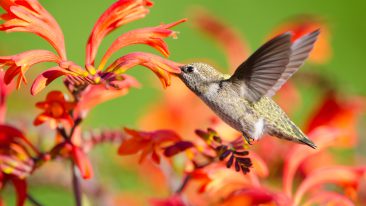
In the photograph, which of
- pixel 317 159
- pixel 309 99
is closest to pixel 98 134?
pixel 317 159

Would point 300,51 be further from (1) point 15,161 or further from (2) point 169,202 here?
(1) point 15,161

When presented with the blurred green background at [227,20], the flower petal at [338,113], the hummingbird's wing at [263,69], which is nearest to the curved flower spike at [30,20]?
the hummingbird's wing at [263,69]

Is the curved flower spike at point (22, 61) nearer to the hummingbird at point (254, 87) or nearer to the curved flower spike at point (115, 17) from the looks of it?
the curved flower spike at point (115, 17)

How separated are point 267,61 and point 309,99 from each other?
7.30 feet

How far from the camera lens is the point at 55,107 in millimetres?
803

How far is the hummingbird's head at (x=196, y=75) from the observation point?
0.86m

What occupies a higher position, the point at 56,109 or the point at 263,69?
the point at 263,69

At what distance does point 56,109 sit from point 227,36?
27.3 inches

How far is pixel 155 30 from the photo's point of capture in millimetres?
781

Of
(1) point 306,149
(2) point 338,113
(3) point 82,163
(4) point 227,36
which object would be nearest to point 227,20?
(4) point 227,36

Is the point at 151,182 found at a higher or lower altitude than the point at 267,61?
lower

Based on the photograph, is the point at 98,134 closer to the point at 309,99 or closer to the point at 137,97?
the point at 137,97

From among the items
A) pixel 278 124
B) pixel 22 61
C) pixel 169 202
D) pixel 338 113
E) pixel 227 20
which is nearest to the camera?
pixel 22 61

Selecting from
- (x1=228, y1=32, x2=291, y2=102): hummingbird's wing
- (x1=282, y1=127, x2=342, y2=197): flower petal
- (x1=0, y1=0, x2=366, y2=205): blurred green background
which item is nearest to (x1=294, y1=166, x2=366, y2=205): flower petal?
(x1=282, y1=127, x2=342, y2=197): flower petal
